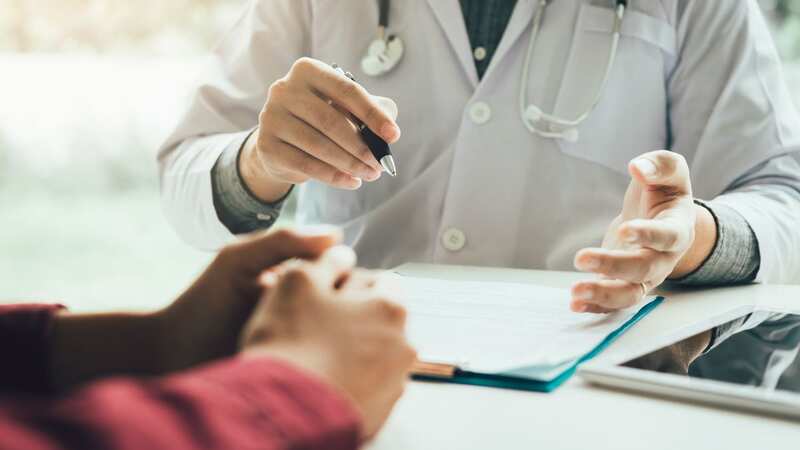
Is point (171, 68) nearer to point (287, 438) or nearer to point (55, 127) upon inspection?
point (55, 127)

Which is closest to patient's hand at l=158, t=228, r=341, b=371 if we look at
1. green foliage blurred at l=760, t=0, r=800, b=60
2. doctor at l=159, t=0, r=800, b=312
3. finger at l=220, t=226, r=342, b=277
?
finger at l=220, t=226, r=342, b=277

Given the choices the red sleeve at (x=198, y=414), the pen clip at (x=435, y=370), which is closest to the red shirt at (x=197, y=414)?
the red sleeve at (x=198, y=414)

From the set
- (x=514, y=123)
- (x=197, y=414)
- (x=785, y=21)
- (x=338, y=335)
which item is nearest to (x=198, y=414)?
(x=197, y=414)

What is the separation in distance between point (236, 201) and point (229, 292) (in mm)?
580

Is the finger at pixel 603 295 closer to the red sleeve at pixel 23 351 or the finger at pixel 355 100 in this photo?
the finger at pixel 355 100

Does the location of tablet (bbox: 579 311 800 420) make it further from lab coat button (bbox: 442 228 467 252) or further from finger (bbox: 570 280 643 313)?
lab coat button (bbox: 442 228 467 252)

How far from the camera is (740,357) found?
64 centimetres

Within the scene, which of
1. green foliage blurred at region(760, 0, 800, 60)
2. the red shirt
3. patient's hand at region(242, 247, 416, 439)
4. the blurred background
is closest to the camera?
the red shirt

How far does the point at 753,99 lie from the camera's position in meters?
1.07

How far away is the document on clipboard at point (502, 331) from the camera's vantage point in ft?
2.00

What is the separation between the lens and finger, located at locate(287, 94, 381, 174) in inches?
34.2

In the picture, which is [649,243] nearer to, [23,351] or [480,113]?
[480,113]

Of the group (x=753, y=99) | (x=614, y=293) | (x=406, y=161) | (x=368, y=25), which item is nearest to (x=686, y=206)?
(x=614, y=293)

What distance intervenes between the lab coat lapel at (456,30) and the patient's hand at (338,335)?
0.66m
